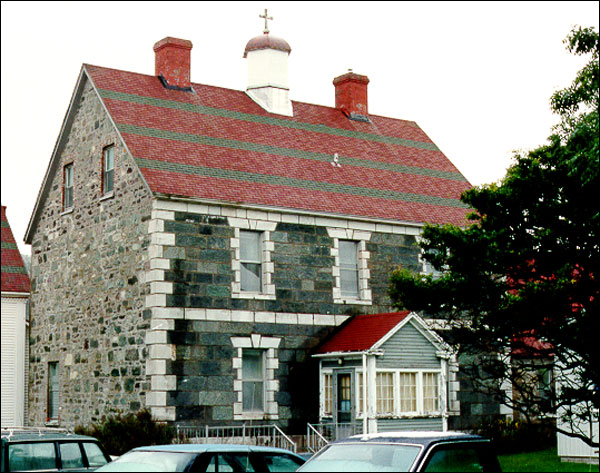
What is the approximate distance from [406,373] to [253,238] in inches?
233

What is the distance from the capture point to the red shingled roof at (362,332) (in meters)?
27.2

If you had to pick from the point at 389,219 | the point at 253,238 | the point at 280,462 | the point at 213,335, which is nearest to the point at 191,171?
the point at 253,238

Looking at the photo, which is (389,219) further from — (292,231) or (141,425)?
(141,425)

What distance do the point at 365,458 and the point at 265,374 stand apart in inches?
643

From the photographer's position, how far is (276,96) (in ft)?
112

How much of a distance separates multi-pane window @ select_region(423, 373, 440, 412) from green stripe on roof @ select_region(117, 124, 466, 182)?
331 inches

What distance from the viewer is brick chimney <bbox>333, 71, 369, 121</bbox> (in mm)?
36875

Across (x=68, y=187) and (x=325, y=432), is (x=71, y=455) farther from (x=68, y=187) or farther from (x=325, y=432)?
(x=68, y=187)

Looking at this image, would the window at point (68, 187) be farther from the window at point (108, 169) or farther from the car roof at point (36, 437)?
the car roof at point (36, 437)

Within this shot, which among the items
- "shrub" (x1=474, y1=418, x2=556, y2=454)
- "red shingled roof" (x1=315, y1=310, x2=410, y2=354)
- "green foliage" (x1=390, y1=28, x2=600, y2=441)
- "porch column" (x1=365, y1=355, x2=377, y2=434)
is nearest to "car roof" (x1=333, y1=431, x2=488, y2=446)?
"green foliage" (x1=390, y1=28, x2=600, y2=441)

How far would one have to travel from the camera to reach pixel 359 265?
3023 cm

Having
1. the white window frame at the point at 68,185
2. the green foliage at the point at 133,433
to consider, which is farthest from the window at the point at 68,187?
the green foliage at the point at 133,433

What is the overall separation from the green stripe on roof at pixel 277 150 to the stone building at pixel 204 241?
0.07m

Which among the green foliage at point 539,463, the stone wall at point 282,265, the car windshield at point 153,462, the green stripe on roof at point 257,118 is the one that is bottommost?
the green foliage at point 539,463
